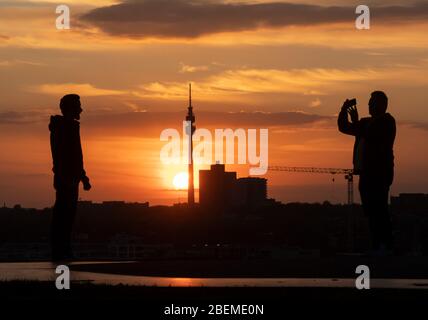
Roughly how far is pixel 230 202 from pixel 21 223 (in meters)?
48.2

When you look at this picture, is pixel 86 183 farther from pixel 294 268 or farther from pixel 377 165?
pixel 377 165

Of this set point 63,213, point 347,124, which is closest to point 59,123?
point 63,213

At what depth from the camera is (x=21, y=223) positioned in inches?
6097

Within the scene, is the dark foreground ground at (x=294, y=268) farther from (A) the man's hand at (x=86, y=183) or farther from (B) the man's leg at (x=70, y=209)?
(A) the man's hand at (x=86, y=183)

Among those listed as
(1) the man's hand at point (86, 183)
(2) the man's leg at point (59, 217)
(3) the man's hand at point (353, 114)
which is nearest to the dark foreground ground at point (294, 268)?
(2) the man's leg at point (59, 217)

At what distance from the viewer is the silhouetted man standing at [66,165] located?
1634 inches

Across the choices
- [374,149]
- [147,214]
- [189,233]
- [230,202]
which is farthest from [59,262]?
[230,202]

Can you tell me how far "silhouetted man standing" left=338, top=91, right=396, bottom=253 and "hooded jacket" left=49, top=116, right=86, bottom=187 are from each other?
8.42 m

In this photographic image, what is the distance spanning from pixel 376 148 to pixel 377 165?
1.74ft

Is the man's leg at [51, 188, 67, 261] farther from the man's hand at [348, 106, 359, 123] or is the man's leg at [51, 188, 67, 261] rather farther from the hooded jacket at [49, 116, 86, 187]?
the man's hand at [348, 106, 359, 123]

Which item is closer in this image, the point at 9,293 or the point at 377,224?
the point at 9,293

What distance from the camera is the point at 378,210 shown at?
4069cm

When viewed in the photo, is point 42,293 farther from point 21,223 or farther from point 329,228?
point 21,223

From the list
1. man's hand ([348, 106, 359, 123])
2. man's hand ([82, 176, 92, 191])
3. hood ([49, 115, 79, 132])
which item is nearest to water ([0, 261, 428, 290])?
man's hand ([82, 176, 92, 191])
